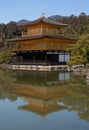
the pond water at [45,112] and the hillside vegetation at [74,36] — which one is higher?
the hillside vegetation at [74,36]

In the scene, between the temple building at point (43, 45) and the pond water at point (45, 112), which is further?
the temple building at point (43, 45)

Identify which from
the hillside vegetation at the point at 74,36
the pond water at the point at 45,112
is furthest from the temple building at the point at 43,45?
the pond water at the point at 45,112

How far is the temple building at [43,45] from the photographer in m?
33.7

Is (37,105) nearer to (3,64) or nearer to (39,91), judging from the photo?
(39,91)

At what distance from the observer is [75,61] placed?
26156 mm

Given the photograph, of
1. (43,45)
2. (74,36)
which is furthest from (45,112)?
(74,36)

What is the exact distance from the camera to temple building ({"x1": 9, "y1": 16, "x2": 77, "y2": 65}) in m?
33.7

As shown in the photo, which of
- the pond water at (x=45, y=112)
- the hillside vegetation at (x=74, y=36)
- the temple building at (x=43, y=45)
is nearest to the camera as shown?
the pond water at (x=45, y=112)

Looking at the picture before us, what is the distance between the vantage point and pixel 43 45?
110 feet

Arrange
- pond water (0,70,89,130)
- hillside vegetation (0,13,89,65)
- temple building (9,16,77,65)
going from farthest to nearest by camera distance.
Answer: temple building (9,16,77,65)
hillside vegetation (0,13,89,65)
pond water (0,70,89,130)

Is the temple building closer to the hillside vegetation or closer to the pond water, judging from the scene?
the hillside vegetation

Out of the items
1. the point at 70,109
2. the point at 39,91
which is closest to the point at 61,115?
the point at 70,109

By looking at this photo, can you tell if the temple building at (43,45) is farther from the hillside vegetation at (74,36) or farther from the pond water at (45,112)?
the pond water at (45,112)

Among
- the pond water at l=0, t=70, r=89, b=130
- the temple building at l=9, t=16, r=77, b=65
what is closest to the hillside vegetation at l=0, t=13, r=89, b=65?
the temple building at l=9, t=16, r=77, b=65
